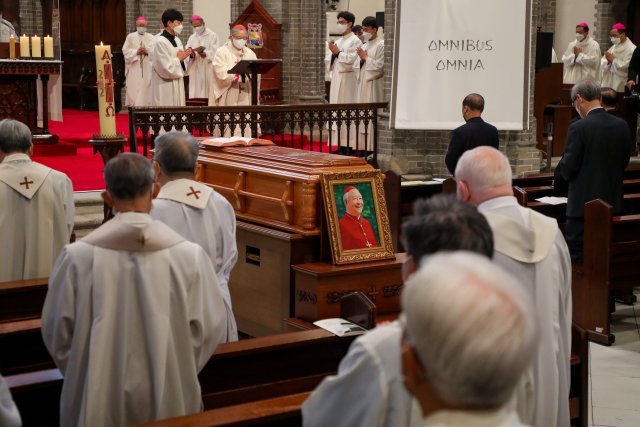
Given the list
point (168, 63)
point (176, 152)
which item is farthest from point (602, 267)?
point (168, 63)

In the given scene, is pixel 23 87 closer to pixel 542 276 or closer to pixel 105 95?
pixel 105 95

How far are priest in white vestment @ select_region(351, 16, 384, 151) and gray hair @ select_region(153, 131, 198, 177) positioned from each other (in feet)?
29.4

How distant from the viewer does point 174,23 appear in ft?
45.8

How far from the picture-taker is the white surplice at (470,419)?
1.80 metres

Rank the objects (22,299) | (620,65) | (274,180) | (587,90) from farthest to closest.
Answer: (620,65), (587,90), (274,180), (22,299)

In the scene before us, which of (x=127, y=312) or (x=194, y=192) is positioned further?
(x=194, y=192)

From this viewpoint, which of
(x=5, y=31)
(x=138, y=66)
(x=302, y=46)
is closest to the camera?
(x=5, y=31)

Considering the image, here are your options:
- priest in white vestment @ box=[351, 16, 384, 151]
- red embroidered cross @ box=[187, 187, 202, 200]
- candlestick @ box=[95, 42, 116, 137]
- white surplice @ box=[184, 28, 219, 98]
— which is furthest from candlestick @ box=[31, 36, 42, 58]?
red embroidered cross @ box=[187, 187, 202, 200]

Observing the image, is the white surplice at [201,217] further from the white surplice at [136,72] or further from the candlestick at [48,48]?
the white surplice at [136,72]

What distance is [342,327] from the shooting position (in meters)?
4.54

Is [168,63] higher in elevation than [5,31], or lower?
lower

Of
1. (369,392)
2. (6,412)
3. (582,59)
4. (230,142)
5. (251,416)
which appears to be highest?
(582,59)

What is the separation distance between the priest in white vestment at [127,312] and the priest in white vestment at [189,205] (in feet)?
2.77

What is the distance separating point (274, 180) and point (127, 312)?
262 cm
